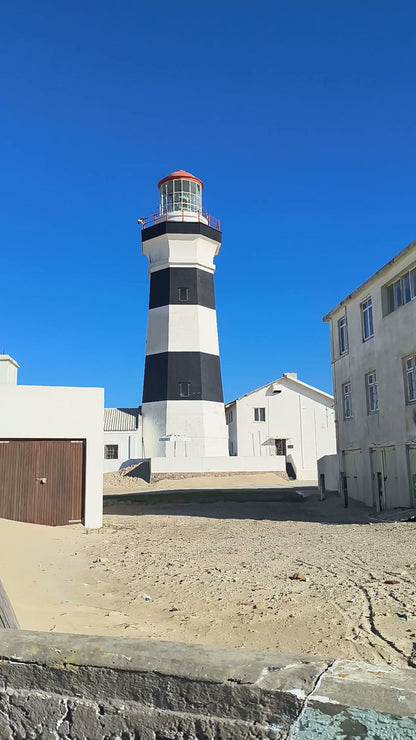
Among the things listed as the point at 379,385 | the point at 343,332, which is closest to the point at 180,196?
the point at 343,332

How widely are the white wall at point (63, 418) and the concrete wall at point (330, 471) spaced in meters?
13.2

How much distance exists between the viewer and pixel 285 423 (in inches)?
1807

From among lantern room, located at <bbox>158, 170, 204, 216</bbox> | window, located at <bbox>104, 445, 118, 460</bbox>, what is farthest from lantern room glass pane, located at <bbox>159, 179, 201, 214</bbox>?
window, located at <bbox>104, 445, 118, 460</bbox>

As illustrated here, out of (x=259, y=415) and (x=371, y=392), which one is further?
(x=259, y=415)

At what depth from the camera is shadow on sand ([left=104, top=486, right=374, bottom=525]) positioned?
20.5m

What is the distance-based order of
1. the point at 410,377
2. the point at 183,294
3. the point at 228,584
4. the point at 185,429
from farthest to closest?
the point at 183,294 < the point at 185,429 < the point at 410,377 < the point at 228,584

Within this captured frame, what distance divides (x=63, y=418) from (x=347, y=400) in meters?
13.2

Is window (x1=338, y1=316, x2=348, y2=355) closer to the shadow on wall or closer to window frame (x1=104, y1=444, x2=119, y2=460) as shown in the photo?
the shadow on wall

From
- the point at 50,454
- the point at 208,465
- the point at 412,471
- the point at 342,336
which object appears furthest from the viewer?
the point at 208,465

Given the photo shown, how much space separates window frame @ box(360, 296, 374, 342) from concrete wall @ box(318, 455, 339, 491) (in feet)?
20.7

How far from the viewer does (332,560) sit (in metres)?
10.6

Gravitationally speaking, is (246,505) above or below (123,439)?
below

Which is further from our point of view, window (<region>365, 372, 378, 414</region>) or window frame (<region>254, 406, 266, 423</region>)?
window frame (<region>254, 406, 266, 423</region>)

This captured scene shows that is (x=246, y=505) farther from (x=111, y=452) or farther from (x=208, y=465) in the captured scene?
(x=111, y=452)
